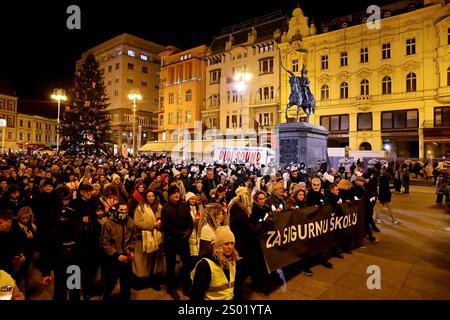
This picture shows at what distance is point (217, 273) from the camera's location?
2885 mm

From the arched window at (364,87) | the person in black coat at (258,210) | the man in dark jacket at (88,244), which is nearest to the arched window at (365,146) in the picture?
the arched window at (364,87)

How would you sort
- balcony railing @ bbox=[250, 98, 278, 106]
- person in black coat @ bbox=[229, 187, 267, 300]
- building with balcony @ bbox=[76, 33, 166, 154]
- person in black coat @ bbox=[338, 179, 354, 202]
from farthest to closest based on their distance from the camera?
building with balcony @ bbox=[76, 33, 166, 154], balcony railing @ bbox=[250, 98, 278, 106], person in black coat @ bbox=[338, 179, 354, 202], person in black coat @ bbox=[229, 187, 267, 300]

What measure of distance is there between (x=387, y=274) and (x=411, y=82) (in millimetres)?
32336

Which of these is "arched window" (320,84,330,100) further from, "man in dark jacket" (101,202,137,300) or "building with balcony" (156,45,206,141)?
"man in dark jacket" (101,202,137,300)

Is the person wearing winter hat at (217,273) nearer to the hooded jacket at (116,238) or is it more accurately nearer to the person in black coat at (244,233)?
the person in black coat at (244,233)

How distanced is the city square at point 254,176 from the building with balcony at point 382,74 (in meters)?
0.15

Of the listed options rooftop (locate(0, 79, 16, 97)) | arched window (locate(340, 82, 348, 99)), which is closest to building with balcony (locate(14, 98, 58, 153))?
rooftop (locate(0, 79, 16, 97))

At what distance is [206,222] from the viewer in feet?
14.2

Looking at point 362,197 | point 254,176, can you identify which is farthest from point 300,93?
point 362,197

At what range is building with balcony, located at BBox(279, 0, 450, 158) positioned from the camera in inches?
1153

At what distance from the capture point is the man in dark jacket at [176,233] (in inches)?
191

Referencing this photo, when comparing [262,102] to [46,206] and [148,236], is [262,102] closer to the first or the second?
[46,206]

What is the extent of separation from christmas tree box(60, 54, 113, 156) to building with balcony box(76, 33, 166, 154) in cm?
2546

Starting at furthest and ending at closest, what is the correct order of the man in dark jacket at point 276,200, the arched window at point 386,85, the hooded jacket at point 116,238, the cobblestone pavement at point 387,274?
the arched window at point 386,85
the man in dark jacket at point 276,200
the cobblestone pavement at point 387,274
the hooded jacket at point 116,238
